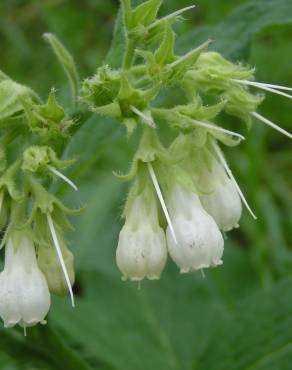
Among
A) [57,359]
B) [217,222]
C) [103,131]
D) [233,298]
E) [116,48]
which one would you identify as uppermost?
[116,48]

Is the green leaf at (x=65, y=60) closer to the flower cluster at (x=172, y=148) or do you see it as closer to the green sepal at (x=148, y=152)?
the flower cluster at (x=172, y=148)

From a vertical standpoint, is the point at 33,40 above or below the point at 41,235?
above

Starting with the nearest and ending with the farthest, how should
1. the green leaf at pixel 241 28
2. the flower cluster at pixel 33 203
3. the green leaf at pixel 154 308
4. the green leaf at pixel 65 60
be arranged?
the flower cluster at pixel 33 203, the green leaf at pixel 65 60, the green leaf at pixel 241 28, the green leaf at pixel 154 308

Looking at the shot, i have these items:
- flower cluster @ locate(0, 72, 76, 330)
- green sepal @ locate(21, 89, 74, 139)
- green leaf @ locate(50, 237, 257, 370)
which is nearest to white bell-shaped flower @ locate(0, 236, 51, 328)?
flower cluster @ locate(0, 72, 76, 330)

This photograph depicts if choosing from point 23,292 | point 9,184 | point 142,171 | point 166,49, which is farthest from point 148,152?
point 23,292

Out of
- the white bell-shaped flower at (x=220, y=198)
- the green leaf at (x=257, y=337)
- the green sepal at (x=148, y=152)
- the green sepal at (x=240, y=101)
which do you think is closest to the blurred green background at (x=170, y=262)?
the green leaf at (x=257, y=337)

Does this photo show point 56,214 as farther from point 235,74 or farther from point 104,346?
point 104,346

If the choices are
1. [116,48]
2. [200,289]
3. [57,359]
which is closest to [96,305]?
[200,289]

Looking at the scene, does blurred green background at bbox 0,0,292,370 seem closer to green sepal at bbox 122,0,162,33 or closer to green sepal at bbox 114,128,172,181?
green sepal at bbox 114,128,172,181
